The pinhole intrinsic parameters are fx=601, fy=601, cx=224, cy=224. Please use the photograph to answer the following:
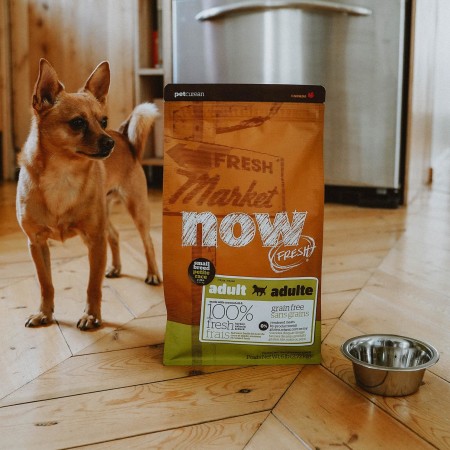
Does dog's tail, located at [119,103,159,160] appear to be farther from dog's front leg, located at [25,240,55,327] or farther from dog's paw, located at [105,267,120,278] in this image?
dog's front leg, located at [25,240,55,327]

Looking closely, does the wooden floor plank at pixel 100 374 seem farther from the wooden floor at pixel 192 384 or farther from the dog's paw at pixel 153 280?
the dog's paw at pixel 153 280

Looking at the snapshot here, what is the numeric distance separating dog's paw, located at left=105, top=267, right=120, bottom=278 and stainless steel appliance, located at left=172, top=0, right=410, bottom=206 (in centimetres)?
124

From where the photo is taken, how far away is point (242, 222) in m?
1.05

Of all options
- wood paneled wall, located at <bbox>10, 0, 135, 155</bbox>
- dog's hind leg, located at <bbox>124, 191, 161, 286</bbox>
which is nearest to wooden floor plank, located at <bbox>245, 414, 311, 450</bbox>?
dog's hind leg, located at <bbox>124, 191, 161, 286</bbox>

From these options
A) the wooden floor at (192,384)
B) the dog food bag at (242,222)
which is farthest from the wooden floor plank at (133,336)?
the dog food bag at (242,222)

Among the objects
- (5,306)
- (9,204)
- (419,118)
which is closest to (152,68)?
(9,204)

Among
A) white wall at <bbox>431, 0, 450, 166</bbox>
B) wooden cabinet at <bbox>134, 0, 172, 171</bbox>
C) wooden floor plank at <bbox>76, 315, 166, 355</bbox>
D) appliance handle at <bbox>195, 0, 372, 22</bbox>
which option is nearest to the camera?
wooden floor plank at <bbox>76, 315, 166, 355</bbox>

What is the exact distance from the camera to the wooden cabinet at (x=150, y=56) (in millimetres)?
2914

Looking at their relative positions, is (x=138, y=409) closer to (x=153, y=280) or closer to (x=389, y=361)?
(x=389, y=361)

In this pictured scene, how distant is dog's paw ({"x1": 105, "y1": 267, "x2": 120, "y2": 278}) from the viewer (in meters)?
1.64

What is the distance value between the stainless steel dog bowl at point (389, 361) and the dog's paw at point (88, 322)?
53cm

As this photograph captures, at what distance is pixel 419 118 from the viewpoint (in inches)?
108

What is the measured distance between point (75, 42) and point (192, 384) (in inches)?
95.3

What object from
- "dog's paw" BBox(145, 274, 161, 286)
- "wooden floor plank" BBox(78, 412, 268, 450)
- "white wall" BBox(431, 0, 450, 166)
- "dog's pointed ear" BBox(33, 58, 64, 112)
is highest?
"white wall" BBox(431, 0, 450, 166)
